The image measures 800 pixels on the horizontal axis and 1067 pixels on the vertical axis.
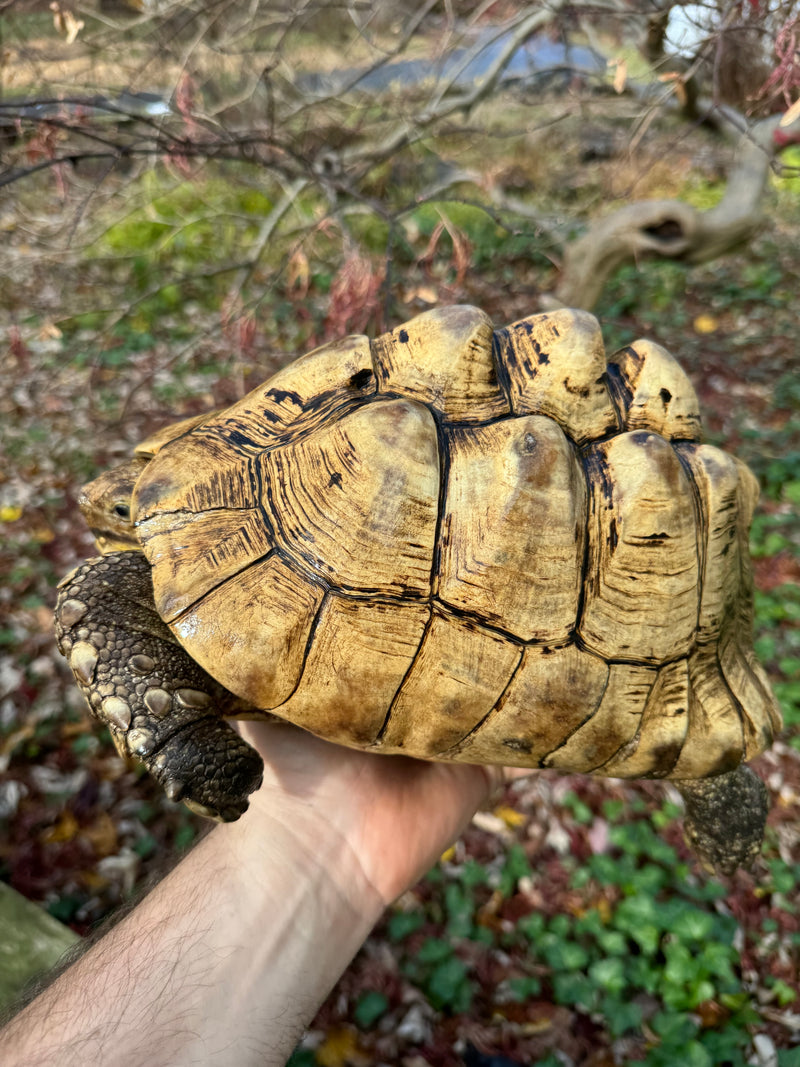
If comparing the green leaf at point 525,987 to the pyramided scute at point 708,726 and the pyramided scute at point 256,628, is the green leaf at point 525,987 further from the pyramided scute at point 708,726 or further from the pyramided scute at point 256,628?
the pyramided scute at point 256,628

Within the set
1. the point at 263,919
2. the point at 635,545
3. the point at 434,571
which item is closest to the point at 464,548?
the point at 434,571

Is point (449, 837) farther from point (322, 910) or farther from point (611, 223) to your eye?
point (611, 223)

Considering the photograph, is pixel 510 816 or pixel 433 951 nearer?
pixel 433 951

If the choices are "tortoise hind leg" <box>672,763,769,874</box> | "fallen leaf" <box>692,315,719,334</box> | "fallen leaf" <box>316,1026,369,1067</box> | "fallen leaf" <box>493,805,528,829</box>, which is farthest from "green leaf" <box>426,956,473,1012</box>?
"fallen leaf" <box>692,315,719,334</box>

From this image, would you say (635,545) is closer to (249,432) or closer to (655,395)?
(655,395)

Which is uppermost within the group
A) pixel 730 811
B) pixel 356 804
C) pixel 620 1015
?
pixel 356 804

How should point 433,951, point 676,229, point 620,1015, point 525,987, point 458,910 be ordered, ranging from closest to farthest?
1. point 620,1015
2. point 525,987
3. point 433,951
4. point 458,910
5. point 676,229

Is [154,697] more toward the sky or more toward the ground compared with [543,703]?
more toward the sky
